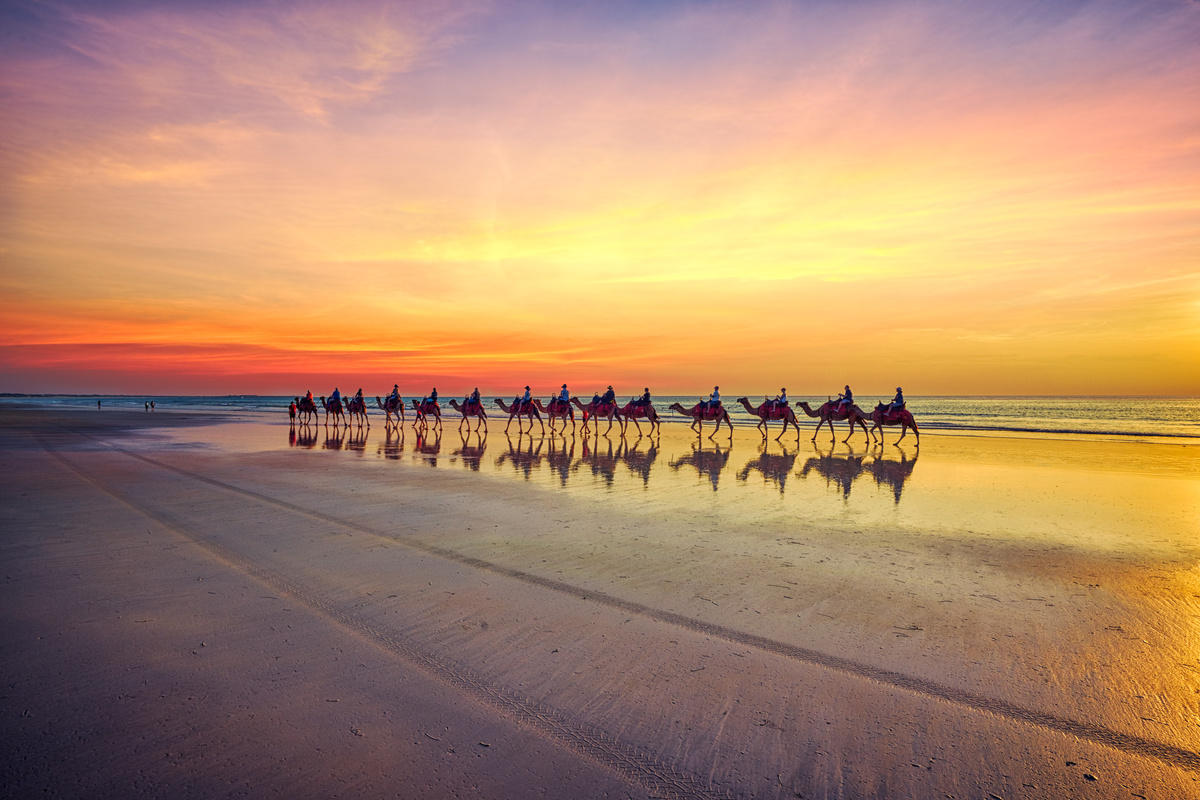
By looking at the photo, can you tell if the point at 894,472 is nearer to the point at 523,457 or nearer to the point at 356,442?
the point at 523,457

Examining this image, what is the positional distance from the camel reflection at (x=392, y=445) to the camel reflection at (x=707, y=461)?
8706 millimetres

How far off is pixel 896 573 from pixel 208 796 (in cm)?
647

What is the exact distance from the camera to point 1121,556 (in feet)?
23.9

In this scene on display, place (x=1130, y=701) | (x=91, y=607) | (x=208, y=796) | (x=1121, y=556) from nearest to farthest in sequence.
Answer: (x=208, y=796) < (x=1130, y=701) < (x=91, y=607) < (x=1121, y=556)

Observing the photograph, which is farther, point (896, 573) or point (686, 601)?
point (896, 573)

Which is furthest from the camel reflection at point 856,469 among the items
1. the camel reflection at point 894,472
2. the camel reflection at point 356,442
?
the camel reflection at point 356,442

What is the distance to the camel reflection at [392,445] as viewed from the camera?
18.6 metres

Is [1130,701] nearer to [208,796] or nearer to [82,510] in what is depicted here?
[208,796]

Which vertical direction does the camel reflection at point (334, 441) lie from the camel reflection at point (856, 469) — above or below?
above

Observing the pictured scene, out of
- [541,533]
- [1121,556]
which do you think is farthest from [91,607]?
[1121,556]

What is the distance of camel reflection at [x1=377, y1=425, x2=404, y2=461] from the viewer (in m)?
18.6

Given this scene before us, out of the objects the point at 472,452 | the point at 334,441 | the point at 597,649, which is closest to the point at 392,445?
the point at 334,441

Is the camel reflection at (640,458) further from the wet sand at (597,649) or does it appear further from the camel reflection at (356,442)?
the camel reflection at (356,442)

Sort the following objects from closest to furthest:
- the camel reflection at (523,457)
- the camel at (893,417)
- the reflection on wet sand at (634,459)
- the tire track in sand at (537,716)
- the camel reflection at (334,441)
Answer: the tire track in sand at (537,716), the reflection on wet sand at (634,459), the camel reflection at (523,457), the camel reflection at (334,441), the camel at (893,417)
